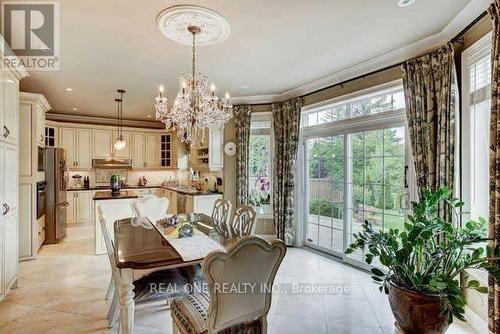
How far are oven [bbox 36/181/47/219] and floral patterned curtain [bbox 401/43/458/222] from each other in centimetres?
547

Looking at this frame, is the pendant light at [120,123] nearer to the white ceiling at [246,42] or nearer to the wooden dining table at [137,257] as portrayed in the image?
the white ceiling at [246,42]

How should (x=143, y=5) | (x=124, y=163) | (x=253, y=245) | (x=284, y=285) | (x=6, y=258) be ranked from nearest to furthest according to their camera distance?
(x=253, y=245)
(x=143, y=5)
(x=6, y=258)
(x=284, y=285)
(x=124, y=163)

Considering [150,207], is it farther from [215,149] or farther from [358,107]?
[358,107]

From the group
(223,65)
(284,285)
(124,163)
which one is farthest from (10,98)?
(124,163)

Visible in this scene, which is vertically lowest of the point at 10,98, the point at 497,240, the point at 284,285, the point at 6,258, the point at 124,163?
the point at 284,285

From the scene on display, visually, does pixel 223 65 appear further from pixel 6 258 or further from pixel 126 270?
pixel 6 258

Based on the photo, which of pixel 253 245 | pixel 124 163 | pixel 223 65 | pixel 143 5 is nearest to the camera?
pixel 253 245

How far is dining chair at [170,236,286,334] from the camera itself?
4.71 feet

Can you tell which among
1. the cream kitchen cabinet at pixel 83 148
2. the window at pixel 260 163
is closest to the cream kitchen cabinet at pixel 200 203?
the window at pixel 260 163

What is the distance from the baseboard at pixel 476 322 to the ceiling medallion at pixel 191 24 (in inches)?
138

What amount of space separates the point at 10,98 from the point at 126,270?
2.56 m

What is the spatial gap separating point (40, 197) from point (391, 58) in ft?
18.7

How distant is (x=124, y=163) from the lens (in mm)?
7238

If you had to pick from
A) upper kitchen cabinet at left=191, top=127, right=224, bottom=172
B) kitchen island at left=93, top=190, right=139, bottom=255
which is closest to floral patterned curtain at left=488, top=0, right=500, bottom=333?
upper kitchen cabinet at left=191, top=127, right=224, bottom=172
